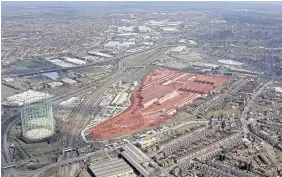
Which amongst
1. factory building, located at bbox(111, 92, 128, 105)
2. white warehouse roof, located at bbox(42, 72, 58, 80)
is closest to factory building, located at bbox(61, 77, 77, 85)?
white warehouse roof, located at bbox(42, 72, 58, 80)

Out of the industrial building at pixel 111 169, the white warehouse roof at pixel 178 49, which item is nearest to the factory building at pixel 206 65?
the white warehouse roof at pixel 178 49

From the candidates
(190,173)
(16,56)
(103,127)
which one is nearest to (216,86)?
(103,127)

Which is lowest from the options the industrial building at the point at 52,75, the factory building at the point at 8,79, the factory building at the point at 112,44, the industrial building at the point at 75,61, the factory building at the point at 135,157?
the factory building at the point at 8,79

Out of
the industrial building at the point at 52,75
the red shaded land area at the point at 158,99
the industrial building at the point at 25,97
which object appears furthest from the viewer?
the industrial building at the point at 52,75

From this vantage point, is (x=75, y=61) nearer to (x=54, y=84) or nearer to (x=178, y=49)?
(x=54, y=84)

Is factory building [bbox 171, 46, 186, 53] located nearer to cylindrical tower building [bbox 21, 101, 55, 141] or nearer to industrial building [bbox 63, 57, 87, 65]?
industrial building [bbox 63, 57, 87, 65]

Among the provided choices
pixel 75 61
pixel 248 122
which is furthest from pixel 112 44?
pixel 248 122

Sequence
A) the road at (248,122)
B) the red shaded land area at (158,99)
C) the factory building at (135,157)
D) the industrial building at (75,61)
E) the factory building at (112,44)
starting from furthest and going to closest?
the factory building at (112,44), the industrial building at (75,61), the red shaded land area at (158,99), the road at (248,122), the factory building at (135,157)

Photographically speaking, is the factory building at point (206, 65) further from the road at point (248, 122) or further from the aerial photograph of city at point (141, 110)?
the road at point (248, 122)

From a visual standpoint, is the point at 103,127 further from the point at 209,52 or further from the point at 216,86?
the point at 209,52
